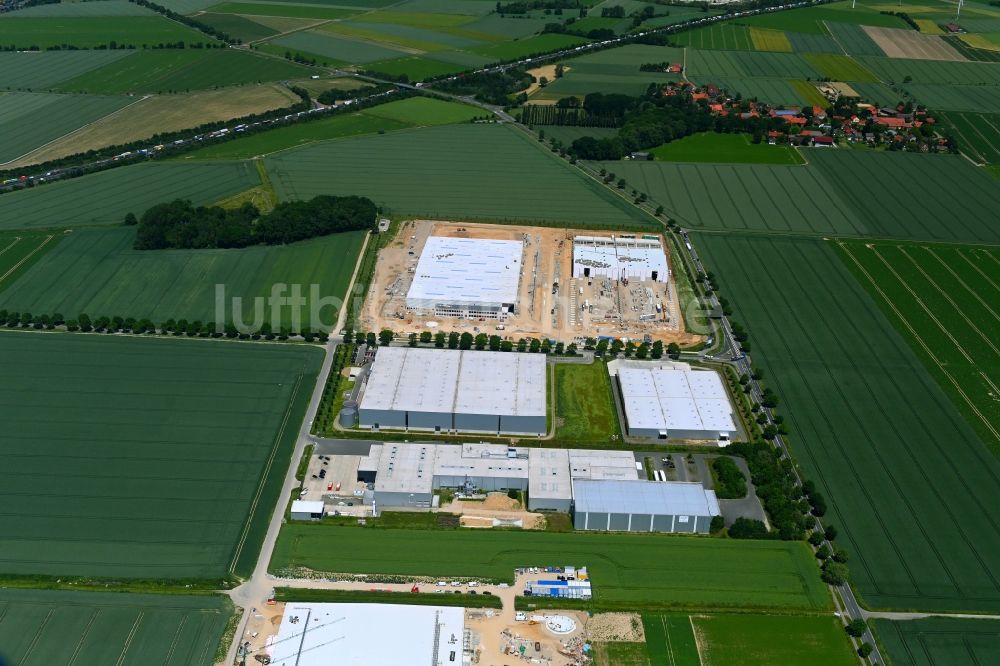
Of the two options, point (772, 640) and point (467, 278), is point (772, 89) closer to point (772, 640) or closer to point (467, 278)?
point (467, 278)

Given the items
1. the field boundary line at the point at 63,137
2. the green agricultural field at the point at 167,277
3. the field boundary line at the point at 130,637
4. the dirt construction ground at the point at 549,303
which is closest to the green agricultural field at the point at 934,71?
the dirt construction ground at the point at 549,303

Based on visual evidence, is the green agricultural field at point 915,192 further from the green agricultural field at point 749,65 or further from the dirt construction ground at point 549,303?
the green agricultural field at point 749,65

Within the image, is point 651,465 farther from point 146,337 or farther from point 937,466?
point 146,337

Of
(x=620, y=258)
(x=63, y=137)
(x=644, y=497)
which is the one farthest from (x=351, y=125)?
(x=644, y=497)

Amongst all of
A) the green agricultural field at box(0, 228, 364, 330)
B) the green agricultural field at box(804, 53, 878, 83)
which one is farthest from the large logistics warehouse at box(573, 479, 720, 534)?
the green agricultural field at box(804, 53, 878, 83)

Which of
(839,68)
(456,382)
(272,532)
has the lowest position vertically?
(272,532)

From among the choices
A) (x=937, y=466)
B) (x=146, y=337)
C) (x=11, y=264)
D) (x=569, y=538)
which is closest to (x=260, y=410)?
(x=146, y=337)
